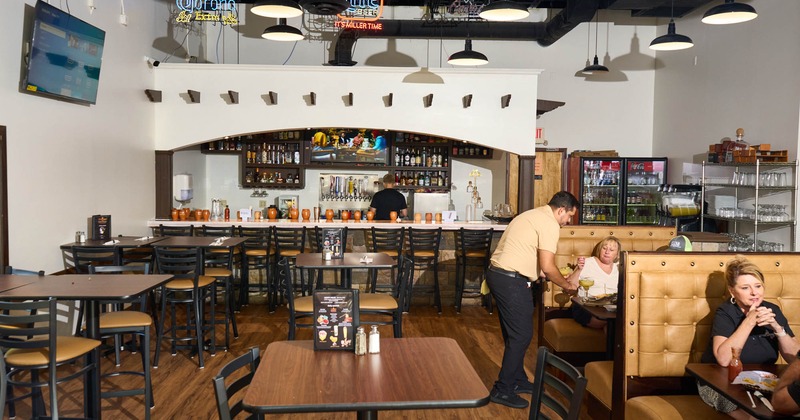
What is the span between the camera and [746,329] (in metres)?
3.24

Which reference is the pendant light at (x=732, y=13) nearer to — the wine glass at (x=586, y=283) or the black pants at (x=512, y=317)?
the wine glass at (x=586, y=283)

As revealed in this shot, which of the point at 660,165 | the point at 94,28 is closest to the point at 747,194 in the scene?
the point at 660,165

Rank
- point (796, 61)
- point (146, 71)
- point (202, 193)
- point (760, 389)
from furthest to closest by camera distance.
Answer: point (202, 193), point (146, 71), point (796, 61), point (760, 389)

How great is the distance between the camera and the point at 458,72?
890 cm

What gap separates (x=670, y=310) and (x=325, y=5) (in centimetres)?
422

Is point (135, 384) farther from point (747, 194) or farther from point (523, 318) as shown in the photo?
point (747, 194)

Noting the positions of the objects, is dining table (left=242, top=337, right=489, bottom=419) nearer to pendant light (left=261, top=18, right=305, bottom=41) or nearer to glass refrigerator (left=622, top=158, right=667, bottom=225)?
pendant light (left=261, top=18, right=305, bottom=41)

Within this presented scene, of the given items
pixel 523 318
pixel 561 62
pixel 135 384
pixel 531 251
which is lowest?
pixel 135 384

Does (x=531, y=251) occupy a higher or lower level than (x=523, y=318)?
higher

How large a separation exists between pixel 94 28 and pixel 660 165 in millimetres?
8618

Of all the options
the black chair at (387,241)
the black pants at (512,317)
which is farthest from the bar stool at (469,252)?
the black pants at (512,317)

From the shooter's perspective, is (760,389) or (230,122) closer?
(760,389)

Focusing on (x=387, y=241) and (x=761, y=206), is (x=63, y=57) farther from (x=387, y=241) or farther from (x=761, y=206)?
(x=761, y=206)

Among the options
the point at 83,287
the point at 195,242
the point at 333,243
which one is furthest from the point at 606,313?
the point at 195,242
